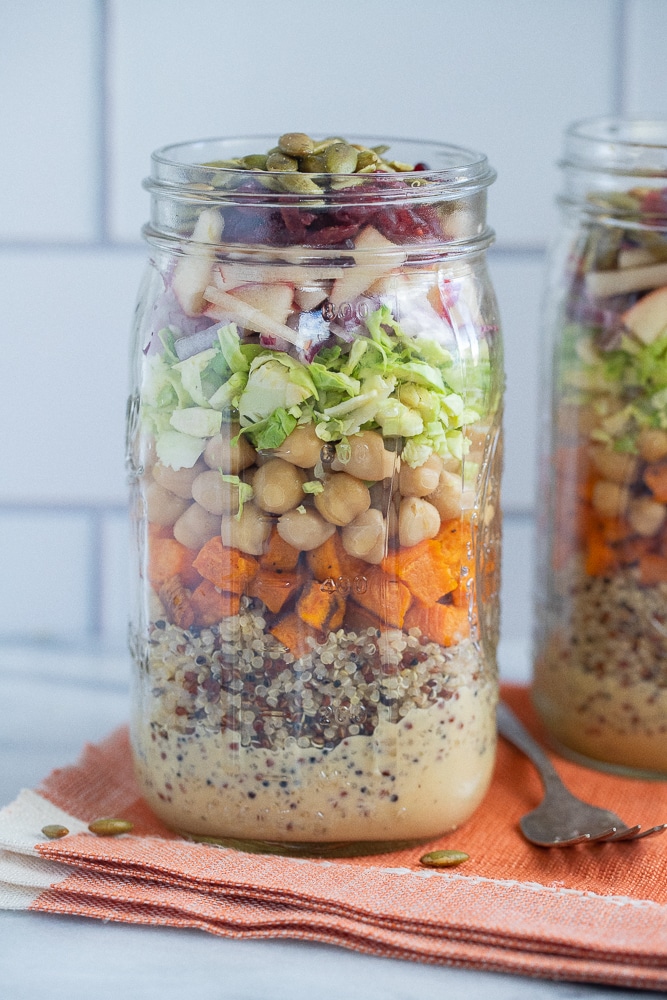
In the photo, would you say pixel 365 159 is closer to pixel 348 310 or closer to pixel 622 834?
pixel 348 310

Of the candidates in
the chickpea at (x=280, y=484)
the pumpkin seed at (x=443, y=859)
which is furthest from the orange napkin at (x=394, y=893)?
the chickpea at (x=280, y=484)

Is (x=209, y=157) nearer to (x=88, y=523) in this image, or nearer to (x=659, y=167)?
(x=659, y=167)

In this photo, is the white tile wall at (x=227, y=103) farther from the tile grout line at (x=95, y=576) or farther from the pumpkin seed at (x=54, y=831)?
the pumpkin seed at (x=54, y=831)

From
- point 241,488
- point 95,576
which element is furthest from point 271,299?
point 95,576

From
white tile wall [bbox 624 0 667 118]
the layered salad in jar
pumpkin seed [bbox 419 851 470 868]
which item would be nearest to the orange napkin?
pumpkin seed [bbox 419 851 470 868]

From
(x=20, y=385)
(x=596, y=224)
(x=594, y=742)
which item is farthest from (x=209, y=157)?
(x=594, y=742)

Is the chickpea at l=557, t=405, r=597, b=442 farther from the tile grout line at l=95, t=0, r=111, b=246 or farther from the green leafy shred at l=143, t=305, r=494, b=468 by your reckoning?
the tile grout line at l=95, t=0, r=111, b=246
